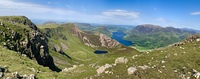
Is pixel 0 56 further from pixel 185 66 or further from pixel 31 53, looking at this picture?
pixel 31 53

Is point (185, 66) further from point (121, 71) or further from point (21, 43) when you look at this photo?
point (21, 43)

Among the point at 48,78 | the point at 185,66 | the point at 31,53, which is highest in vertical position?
the point at 185,66

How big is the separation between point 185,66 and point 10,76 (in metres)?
30.0

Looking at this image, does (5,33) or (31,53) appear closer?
(5,33)

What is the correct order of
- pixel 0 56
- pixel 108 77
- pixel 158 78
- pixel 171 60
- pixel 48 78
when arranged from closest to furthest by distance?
1. pixel 158 78
2. pixel 108 77
3. pixel 171 60
4. pixel 48 78
5. pixel 0 56

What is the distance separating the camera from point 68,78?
4553 centimetres

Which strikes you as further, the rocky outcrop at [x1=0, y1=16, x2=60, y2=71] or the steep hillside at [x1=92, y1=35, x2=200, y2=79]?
the rocky outcrop at [x1=0, y1=16, x2=60, y2=71]

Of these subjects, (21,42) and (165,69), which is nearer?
(165,69)

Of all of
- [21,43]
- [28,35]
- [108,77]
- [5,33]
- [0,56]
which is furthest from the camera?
[28,35]

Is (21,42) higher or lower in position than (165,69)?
lower

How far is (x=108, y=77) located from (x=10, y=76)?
16315 millimetres

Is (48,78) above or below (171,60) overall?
below

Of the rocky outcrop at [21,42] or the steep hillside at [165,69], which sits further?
the rocky outcrop at [21,42]

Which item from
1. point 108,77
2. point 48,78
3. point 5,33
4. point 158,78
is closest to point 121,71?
point 108,77
